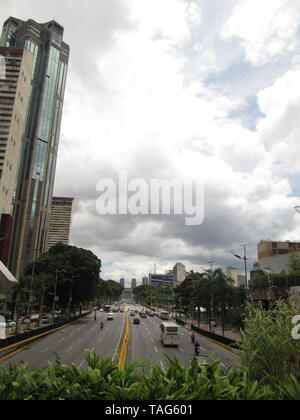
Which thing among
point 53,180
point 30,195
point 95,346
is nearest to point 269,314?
point 95,346

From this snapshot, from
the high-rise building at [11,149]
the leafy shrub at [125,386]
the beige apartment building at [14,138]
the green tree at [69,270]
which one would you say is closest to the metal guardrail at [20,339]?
the green tree at [69,270]

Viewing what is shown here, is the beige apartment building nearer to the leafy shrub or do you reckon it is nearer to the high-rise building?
the high-rise building

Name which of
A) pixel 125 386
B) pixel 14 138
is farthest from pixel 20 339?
pixel 125 386

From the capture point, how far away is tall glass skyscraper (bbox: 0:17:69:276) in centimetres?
16738

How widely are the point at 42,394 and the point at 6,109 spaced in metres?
88.5

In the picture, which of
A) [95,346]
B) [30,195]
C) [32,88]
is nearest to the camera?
[95,346]

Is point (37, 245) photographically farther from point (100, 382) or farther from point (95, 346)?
point (100, 382)

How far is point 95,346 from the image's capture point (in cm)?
3244

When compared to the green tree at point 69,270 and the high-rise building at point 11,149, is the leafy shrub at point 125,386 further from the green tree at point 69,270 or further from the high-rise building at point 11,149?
the green tree at point 69,270

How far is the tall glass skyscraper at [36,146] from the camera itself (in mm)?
167375

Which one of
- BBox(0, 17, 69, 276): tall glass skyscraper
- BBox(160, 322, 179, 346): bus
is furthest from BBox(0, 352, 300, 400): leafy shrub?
BBox(0, 17, 69, 276): tall glass skyscraper

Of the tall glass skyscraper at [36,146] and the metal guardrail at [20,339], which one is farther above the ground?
the tall glass skyscraper at [36,146]

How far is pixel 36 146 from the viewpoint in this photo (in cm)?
17875
